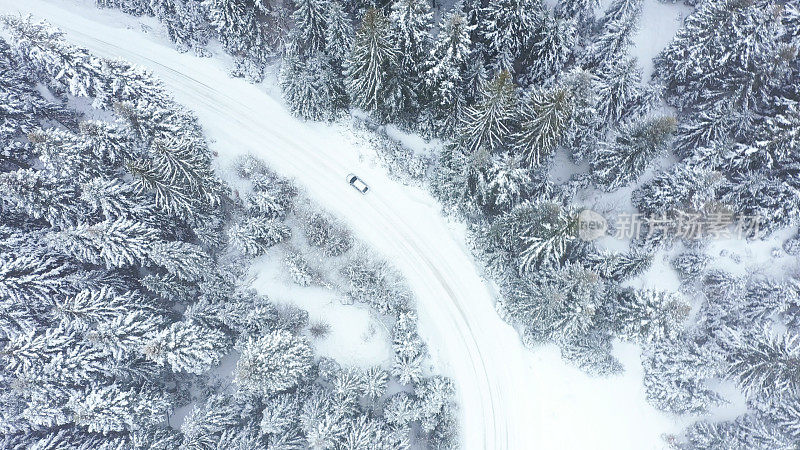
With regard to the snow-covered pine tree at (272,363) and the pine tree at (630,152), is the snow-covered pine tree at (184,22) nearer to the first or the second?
the snow-covered pine tree at (272,363)

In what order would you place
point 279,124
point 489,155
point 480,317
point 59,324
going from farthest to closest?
point 279,124 → point 480,317 → point 489,155 → point 59,324

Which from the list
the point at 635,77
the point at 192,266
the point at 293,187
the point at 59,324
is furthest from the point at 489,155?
the point at 59,324

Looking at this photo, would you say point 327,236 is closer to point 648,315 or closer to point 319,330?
point 319,330

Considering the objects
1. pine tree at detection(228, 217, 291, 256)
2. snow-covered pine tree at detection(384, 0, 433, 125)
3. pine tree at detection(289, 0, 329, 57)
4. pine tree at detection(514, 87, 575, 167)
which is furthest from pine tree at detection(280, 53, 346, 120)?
pine tree at detection(514, 87, 575, 167)

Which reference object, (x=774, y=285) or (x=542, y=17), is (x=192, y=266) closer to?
(x=542, y=17)

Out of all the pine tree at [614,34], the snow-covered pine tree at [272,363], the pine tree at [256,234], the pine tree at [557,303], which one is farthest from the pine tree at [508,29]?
the snow-covered pine tree at [272,363]

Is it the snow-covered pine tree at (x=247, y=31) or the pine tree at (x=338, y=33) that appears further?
the snow-covered pine tree at (x=247, y=31)
